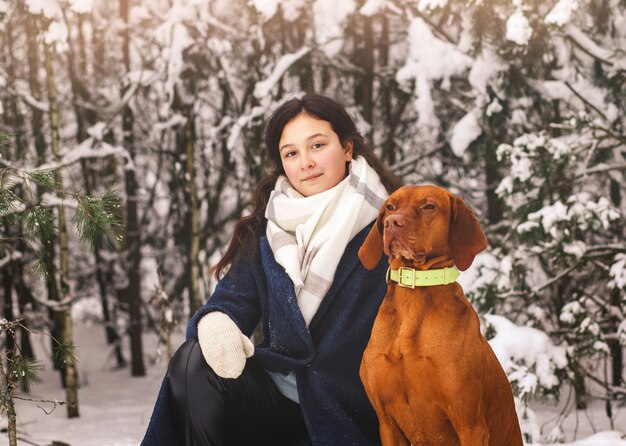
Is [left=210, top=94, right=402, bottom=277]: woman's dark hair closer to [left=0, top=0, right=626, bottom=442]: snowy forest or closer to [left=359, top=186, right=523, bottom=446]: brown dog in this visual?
[left=0, top=0, right=626, bottom=442]: snowy forest

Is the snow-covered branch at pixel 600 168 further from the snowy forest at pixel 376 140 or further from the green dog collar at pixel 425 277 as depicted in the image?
the green dog collar at pixel 425 277

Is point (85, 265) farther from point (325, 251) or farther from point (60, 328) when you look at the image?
point (325, 251)

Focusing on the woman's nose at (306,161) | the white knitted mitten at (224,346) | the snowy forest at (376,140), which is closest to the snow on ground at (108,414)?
the snowy forest at (376,140)

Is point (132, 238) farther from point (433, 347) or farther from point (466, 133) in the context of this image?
point (433, 347)

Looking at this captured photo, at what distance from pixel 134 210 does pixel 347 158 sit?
928 cm

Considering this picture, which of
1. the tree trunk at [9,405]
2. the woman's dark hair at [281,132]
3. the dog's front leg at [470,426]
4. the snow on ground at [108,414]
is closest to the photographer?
the dog's front leg at [470,426]

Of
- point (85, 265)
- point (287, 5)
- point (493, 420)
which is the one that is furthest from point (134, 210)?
point (493, 420)

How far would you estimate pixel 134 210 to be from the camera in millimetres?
11703

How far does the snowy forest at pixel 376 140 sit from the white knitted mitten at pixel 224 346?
0.59 meters

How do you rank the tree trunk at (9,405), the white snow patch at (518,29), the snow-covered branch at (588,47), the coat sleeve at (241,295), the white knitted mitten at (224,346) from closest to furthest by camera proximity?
the white knitted mitten at (224,346) < the tree trunk at (9,405) < the coat sleeve at (241,295) < the white snow patch at (518,29) < the snow-covered branch at (588,47)

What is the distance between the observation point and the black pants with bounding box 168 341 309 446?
254 cm

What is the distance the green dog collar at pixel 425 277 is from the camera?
2010 millimetres

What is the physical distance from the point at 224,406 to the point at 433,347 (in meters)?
0.94

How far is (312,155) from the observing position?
283 cm
